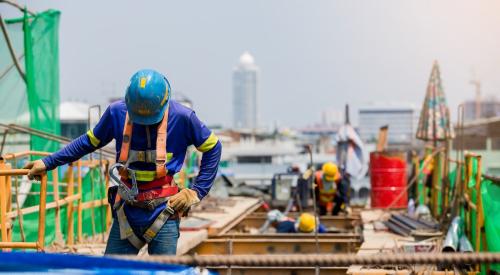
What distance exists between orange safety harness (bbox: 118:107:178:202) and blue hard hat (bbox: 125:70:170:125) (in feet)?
0.33

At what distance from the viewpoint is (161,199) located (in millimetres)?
4875

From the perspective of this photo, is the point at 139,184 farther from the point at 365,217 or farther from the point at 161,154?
the point at 365,217

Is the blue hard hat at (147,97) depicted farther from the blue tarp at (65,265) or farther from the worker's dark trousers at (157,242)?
the blue tarp at (65,265)

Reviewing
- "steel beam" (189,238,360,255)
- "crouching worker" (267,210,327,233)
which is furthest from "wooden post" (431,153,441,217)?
"steel beam" (189,238,360,255)

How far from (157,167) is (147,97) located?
0.51m

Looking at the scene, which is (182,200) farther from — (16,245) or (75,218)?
(75,218)

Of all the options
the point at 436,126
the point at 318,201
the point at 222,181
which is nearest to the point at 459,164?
the point at 318,201

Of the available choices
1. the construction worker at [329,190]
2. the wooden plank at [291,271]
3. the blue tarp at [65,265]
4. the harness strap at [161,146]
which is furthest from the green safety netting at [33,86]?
the blue tarp at [65,265]

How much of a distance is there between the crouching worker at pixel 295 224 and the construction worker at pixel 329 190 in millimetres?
1298

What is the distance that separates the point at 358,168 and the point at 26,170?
1341cm

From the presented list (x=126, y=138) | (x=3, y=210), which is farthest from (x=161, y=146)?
(x=3, y=210)

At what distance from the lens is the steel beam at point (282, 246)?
389 inches

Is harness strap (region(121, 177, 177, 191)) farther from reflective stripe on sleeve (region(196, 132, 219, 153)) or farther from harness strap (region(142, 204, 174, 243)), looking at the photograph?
reflective stripe on sleeve (region(196, 132, 219, 153))

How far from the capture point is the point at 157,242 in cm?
486
